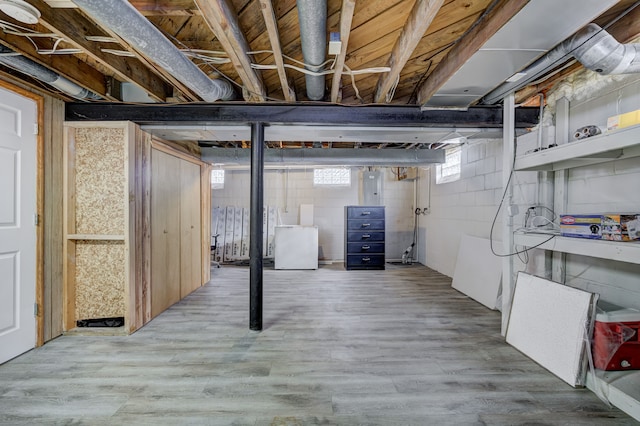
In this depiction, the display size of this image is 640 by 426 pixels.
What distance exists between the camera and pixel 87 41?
1646 millimetres

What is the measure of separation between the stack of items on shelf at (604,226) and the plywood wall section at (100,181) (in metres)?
3.52

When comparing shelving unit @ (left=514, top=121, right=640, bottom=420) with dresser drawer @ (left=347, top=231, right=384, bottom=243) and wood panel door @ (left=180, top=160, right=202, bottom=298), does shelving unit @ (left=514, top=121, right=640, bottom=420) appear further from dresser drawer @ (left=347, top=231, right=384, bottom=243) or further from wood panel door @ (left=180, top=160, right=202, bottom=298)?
wood panel door @ (left=180, top=160, right=202, bottom=298)

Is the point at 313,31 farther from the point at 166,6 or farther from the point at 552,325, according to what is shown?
the point at 552,325

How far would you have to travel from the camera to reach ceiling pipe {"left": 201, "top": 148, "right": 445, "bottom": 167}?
383cm

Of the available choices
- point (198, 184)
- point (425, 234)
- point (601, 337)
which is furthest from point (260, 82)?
point (425, 234)

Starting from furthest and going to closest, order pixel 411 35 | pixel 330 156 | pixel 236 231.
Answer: pixel 236 231 → pixel 330 156 → pixel 411 35

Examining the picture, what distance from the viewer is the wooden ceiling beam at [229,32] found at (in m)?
1.31

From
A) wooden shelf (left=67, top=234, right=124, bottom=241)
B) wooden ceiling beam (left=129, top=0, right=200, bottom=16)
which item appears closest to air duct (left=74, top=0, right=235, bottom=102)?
wooden ceiling beam (left=129, top=0, right=200, bottom=16)

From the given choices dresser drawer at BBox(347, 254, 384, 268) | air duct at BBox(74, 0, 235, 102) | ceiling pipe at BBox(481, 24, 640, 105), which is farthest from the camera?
dresser drawer at BBox(347, 254, 384, 268)

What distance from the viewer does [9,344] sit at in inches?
77.8

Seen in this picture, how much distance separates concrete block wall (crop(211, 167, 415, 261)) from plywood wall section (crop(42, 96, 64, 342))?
12.1 feet

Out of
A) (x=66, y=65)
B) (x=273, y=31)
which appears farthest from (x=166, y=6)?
(x=66, y=65)

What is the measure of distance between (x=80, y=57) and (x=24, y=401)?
228 cm

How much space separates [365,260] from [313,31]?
412cm
